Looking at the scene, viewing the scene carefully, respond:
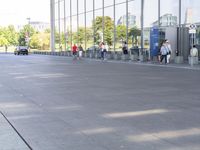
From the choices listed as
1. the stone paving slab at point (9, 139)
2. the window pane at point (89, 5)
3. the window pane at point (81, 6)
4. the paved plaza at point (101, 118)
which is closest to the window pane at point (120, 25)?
the window pane at point (89, 5)

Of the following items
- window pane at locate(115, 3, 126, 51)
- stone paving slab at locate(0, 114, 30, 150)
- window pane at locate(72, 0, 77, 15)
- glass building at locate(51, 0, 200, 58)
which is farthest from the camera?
window pane at locate(72, 0, 77, 15)

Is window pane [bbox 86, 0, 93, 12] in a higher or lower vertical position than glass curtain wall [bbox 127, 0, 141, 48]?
higher

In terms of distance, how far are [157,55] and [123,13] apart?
967cm

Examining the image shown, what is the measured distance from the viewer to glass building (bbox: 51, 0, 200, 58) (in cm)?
Answer: 3306

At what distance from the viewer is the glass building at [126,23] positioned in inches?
1302

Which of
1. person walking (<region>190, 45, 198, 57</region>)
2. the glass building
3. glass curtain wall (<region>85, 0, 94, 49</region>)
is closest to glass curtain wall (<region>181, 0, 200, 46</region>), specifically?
the glass building

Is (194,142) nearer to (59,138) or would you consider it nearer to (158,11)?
(59,138)

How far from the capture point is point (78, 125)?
855 centimetres

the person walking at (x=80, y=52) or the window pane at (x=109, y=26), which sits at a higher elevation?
the window pane at (x=109, y=26)

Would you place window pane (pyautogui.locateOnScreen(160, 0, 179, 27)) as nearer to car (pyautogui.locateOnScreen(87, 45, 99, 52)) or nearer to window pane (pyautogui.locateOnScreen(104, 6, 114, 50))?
window pane (pyautogui.locateOnScreen(104, 6, 114, 50))

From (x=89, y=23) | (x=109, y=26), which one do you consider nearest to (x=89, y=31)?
(x=89, y=23)

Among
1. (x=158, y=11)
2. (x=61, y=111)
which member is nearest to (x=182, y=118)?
(x=61, y=111)

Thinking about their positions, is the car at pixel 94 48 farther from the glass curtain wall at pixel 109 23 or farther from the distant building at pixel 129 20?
the distant building at pixel 129 20

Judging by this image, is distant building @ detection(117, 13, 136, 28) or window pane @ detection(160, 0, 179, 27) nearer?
window pane @ detection(160, 0, 179, 27)
